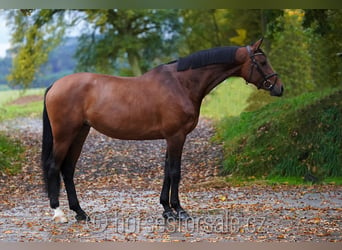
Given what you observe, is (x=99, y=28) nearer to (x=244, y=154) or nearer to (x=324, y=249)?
(x=244, y=154)

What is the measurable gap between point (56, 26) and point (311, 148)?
12.2 feet

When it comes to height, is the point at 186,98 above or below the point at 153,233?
above

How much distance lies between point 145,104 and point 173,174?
0.69 metres

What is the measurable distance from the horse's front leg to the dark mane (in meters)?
0.66

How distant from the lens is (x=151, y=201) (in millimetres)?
6859

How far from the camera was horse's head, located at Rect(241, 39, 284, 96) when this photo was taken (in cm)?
559

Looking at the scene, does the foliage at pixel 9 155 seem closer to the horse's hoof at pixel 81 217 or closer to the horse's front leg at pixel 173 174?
the horse's hoof at pixel 81 217

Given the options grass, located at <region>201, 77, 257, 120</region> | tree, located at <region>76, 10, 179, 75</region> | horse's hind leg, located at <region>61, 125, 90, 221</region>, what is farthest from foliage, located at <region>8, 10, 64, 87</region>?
horse's hind leg, located at <region>61, 125, 90, 221</region>

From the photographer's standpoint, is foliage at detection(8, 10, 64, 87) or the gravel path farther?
foliage at detection(8, 10, 64, 87)

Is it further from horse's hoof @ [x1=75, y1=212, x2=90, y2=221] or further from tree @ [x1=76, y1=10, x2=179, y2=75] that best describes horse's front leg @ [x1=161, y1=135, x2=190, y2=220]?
tree @ [x1=76, y1=10, x2=179, y2=75]

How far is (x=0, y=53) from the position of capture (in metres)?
7.93

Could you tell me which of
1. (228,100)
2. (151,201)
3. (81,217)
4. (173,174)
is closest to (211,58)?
(173,174)

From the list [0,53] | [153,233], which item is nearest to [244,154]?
[153,233]

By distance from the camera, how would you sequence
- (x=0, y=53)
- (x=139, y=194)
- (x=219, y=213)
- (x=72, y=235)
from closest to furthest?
(x=72, y=235) → (x=219, y=213) → (x=139, y=194) → (x=0, y=53)
